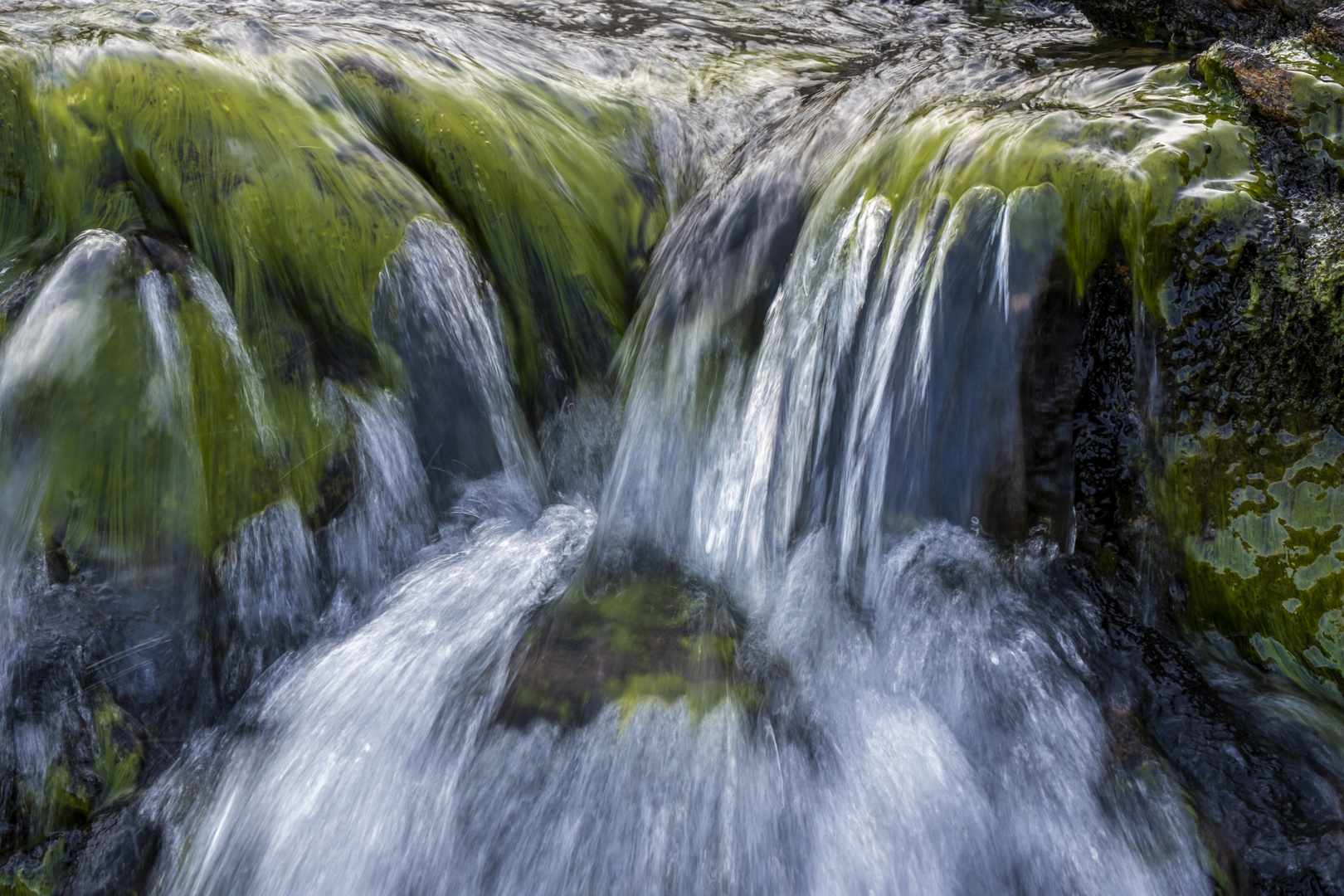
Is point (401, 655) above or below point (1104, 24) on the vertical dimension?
below

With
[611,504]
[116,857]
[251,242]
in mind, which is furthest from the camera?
[611,504]

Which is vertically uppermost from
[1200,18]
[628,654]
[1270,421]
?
[1200,18]

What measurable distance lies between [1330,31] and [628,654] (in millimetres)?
3306

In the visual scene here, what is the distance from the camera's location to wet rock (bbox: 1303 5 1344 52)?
2.98 meters

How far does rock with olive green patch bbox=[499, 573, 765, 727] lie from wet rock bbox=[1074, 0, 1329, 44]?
12.0 feet

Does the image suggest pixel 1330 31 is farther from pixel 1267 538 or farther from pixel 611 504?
pixel 611 504

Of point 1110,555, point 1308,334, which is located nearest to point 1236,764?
point 1110,555

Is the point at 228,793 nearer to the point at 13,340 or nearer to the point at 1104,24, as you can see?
the point at 13,340

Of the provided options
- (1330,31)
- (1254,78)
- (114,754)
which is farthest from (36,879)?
(1330,31)

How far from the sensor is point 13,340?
9.87ft

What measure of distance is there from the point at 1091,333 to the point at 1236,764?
134 centimetres

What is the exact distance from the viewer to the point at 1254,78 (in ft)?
9.48

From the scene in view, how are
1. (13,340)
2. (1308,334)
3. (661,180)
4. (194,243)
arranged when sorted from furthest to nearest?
1. (661,180)
2. (194,243)
3. (13,340)
4. (1308,334)

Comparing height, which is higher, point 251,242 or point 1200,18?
point 1200,18
